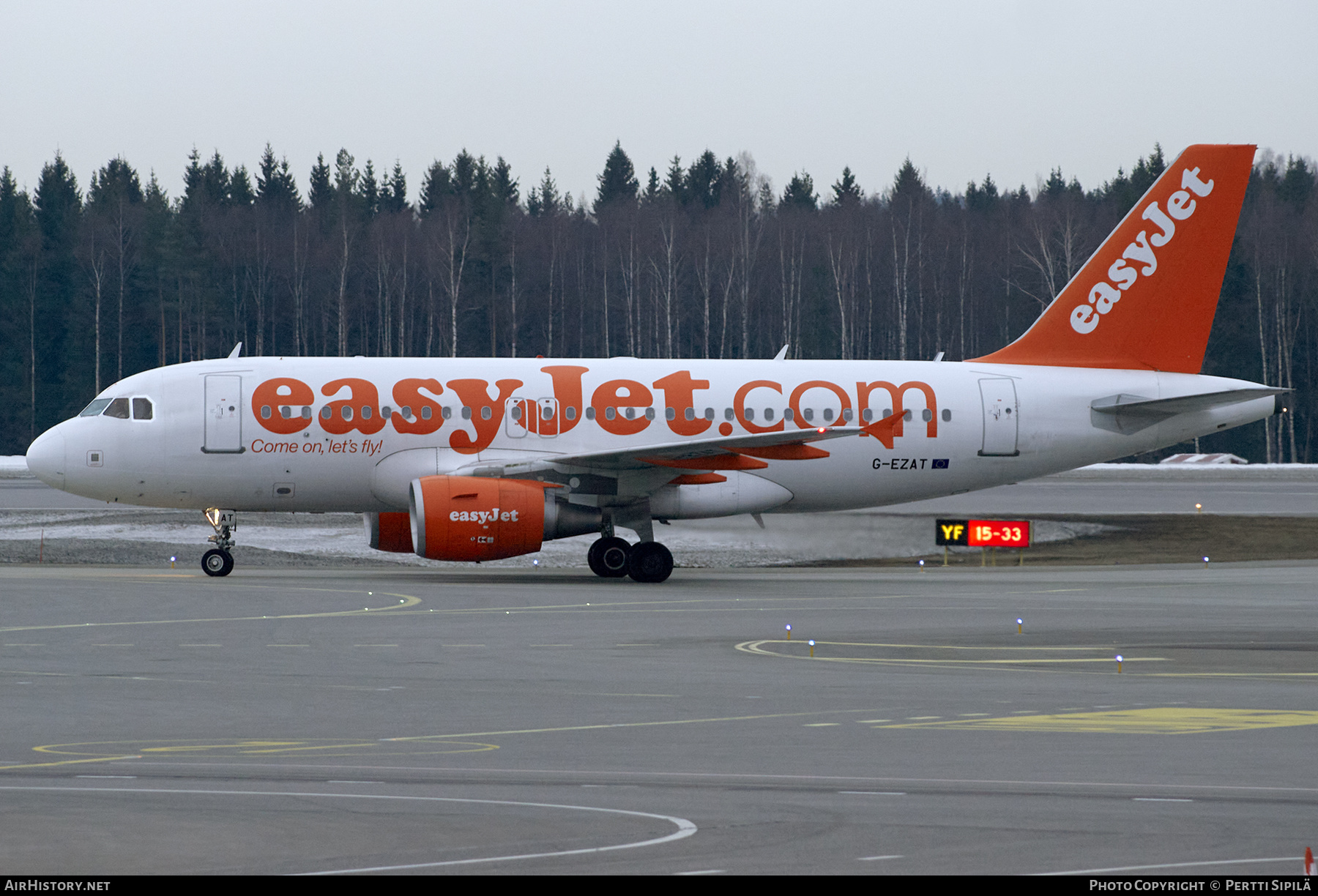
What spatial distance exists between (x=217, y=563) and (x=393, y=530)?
331 cm

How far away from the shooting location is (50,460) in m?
29.9

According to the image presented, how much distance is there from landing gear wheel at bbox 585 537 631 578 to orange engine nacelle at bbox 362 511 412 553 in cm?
354

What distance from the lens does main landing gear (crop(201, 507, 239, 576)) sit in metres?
29.7

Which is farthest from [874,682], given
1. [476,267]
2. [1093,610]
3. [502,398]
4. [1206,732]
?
[476,267]

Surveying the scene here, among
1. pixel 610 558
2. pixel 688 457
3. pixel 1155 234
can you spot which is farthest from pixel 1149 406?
pixel 610 558

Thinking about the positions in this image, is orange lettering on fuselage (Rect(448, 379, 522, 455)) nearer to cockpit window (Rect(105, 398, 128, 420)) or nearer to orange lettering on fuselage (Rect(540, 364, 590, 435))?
orange lettering on fuselage (Rect(540, 364, 590, 435))

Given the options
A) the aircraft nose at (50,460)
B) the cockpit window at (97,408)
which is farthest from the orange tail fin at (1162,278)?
the aircraft nose at (50,460)

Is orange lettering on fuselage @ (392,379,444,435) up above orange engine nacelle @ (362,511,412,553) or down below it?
above

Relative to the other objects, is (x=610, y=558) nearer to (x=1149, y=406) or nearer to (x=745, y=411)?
(x=745, y=411)

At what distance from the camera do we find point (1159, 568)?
113 ft

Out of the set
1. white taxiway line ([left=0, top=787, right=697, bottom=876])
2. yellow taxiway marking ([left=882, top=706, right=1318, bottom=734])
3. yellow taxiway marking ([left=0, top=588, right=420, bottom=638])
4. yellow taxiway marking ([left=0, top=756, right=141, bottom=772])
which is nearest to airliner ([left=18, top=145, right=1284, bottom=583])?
yellow taxiway marking ([left=0, top=588, right=420, bottom=638])

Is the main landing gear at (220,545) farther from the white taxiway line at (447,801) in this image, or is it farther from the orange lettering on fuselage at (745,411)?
the white taxiway line at (447,801)

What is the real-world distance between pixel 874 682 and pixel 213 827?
8660 millimetres

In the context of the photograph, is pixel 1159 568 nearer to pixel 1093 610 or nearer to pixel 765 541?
pixel 765 541
